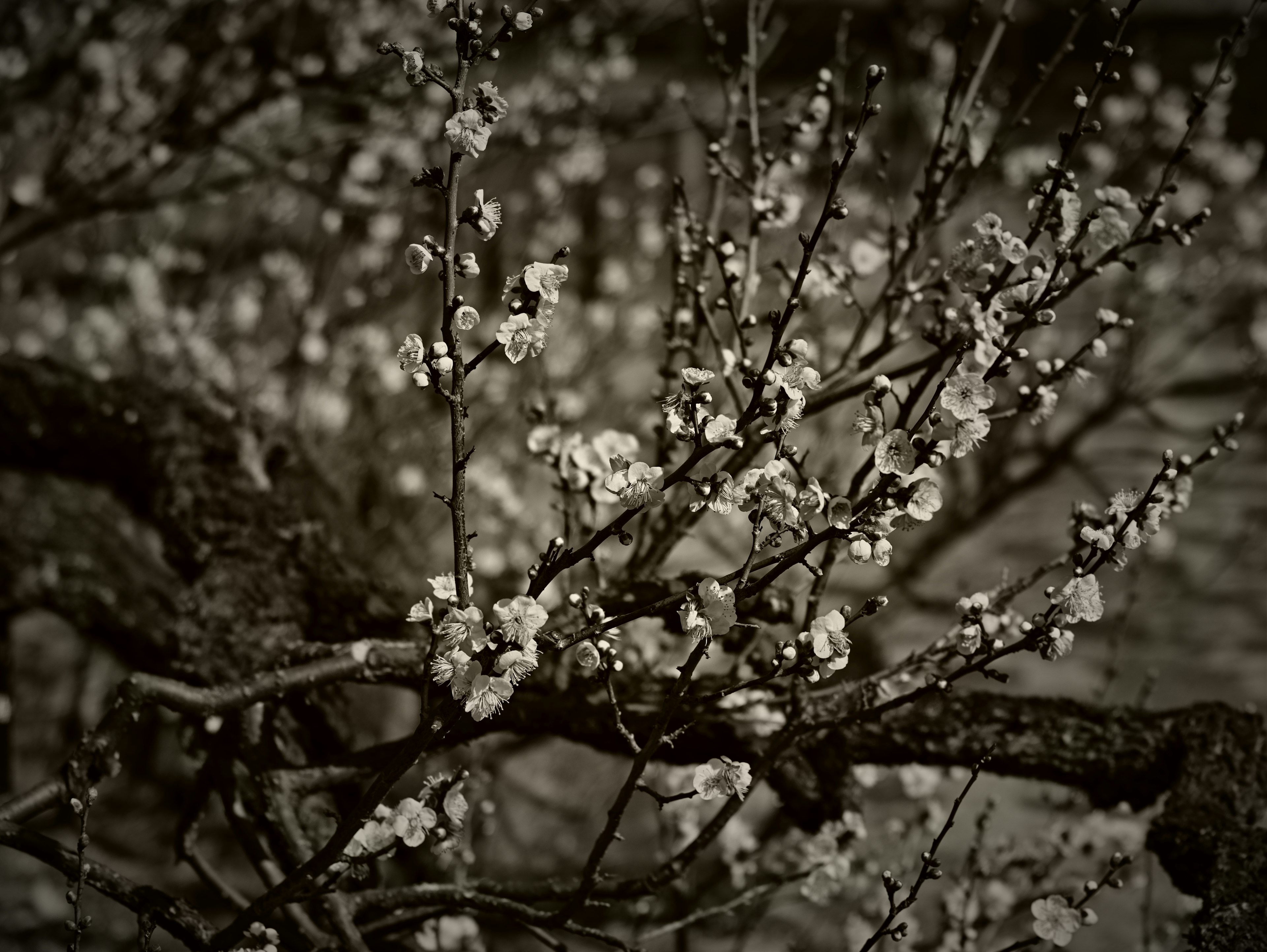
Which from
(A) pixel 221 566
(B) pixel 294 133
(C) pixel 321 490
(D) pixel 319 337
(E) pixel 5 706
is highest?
(B) pixel 294 133

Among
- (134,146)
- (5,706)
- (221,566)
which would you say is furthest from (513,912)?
(134,146)

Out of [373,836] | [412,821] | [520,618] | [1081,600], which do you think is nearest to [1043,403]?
[1081,600]

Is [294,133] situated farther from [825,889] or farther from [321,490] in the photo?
[825,889]

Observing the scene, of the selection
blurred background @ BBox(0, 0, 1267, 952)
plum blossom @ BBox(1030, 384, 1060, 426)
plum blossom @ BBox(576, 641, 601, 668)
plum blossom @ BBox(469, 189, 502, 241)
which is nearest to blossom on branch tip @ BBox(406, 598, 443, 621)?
plum blossom @ BBox(576, 641, 601, 668)

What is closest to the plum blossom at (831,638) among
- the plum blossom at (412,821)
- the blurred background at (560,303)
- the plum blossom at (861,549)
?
the plum blossom at (861,549)

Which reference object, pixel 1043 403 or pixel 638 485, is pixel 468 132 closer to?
pixel 638 485

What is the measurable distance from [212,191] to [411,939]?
4639 millimetres

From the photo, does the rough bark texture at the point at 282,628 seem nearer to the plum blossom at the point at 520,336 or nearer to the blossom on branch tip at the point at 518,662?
the blossom on branch tip at the point at 518,662

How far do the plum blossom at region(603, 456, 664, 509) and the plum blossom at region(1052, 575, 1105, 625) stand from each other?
796 millimetres

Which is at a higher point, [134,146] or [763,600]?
[134,146]

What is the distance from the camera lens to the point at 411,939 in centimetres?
285

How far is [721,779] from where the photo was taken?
1.74 meters

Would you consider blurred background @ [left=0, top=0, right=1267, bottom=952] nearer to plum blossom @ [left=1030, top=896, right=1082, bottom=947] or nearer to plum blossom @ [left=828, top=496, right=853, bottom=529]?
plum blossom @ [left=1030, top=896, right=1082, bottom=947]

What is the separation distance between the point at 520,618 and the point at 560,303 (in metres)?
5.26
